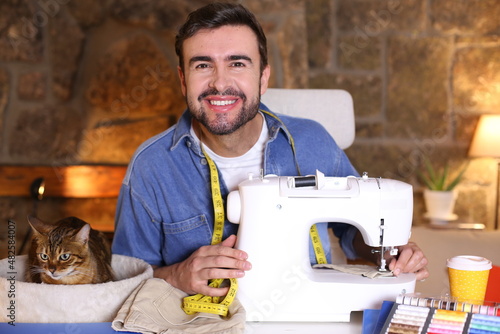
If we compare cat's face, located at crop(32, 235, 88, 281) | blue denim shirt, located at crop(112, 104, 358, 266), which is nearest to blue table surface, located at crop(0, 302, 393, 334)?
cat's face, located at crop(32, 235, 88, 281)

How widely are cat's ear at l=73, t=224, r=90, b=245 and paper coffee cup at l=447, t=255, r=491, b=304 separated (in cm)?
83

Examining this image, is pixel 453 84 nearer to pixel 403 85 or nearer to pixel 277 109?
pixel 403 85

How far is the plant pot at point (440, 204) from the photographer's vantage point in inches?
139

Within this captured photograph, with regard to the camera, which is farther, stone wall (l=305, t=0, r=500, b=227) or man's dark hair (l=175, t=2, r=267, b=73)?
stone wall (l=305, t=0, r=500, b=227)

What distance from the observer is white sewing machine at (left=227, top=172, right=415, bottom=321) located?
50.8 inches

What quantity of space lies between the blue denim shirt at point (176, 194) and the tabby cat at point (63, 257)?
274 millimetres

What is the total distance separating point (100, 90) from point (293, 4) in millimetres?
1320

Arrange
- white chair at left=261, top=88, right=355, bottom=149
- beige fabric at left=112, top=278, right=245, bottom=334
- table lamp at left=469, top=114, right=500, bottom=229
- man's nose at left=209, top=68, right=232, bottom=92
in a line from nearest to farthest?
beige fabric at left=112, top=278, right=245, bottom=334 → man's nose at left=209, top=68, right=232, bottom=92 → white chair at left=261, top=88, right=355, bottom=149 → table lamp at left=469, top=114, right=500, bottom=229

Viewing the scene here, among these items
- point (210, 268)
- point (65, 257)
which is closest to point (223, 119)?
point (210, 268)

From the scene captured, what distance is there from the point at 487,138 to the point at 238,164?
2348 mm

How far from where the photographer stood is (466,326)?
108cm

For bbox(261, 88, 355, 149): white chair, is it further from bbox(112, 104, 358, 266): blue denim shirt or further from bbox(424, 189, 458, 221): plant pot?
bbox(424, 189, 458, 221): plant pot

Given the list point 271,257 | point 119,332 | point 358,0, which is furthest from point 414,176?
point 119,332

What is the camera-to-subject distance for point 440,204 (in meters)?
3.54
